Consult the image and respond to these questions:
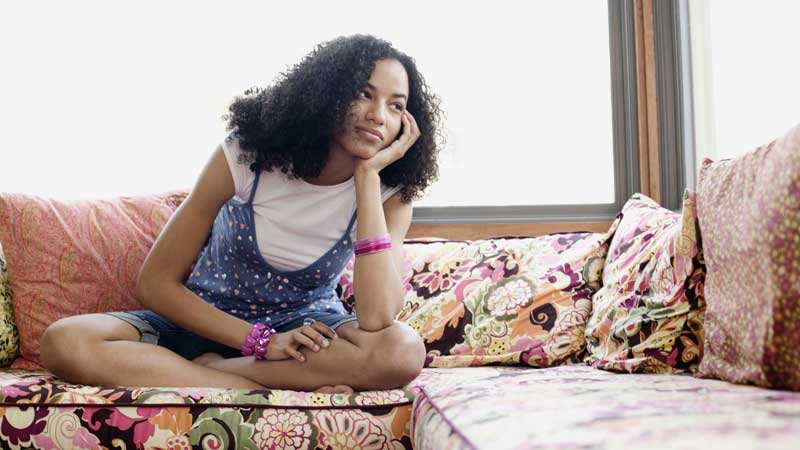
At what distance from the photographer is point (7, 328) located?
6.45ft

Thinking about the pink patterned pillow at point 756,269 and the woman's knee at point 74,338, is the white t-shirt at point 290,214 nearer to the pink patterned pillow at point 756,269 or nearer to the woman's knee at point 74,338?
the woman's knee at point 74,338

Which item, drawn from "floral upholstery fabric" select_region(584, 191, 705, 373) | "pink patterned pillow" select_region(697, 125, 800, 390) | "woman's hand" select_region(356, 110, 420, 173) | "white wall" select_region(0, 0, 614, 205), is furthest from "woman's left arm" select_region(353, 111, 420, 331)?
"white wall" select_region(0, 0, 614, 205)

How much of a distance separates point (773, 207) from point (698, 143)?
4.92 feet

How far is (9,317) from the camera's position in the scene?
199cm

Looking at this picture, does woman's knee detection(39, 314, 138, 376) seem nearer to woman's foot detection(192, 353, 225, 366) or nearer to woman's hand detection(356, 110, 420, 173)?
woman's foot detection(192, 353, 225, 366)

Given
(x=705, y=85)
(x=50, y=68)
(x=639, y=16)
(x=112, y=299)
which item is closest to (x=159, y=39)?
(x=50, y=68)

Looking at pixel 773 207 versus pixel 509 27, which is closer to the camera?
pixel 773 207

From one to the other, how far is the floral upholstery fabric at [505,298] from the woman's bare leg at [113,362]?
59 centimetres

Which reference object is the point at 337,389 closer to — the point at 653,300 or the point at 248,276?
the point at 248,276

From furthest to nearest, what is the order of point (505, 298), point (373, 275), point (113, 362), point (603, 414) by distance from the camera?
point (505, 298) < point (373, 275) < point (113, 362) < point (603, 414)

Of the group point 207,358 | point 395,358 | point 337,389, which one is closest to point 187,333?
point 207,358

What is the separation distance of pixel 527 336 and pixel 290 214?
0.69m

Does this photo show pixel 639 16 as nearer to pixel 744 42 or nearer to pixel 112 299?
pixel 744 42

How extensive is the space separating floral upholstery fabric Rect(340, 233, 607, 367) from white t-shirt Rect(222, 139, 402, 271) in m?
0.37
